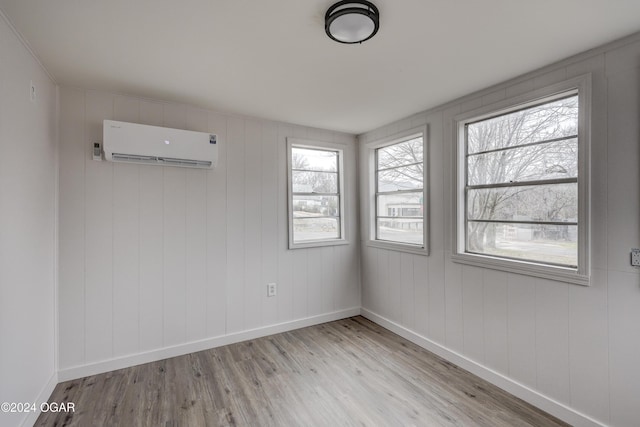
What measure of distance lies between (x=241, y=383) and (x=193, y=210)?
1.61m

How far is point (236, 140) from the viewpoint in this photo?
3.15 m

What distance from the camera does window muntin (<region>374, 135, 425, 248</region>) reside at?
127 inches

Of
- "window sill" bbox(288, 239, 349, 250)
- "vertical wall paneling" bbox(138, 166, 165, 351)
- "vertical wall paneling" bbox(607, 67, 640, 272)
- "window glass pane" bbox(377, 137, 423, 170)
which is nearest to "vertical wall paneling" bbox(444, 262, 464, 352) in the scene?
"vertical wall paneling" bbox(607, 67, 640, 272)

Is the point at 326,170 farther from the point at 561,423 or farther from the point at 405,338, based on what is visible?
the point at 561,423

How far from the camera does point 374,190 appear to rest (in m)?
3.84

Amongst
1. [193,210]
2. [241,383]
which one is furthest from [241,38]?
[241,383]

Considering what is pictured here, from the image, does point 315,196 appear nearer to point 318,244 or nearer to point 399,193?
point 318,244

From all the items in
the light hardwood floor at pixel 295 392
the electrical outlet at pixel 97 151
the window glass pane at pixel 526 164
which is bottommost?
the light hardwood floor at pixel 295 392

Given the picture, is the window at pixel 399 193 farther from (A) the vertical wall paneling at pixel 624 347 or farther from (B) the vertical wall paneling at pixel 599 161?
(A) the vertical wall paneling at pixel 624 347

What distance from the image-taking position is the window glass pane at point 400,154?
10.6ft

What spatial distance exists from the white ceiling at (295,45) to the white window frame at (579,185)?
207mm

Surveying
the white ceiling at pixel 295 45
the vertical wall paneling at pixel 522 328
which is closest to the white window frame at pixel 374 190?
the white ceiling at pixel 295 45

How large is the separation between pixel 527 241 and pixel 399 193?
1.43 meters

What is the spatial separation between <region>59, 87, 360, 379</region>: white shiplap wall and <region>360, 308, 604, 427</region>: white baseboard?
3.69 ft
